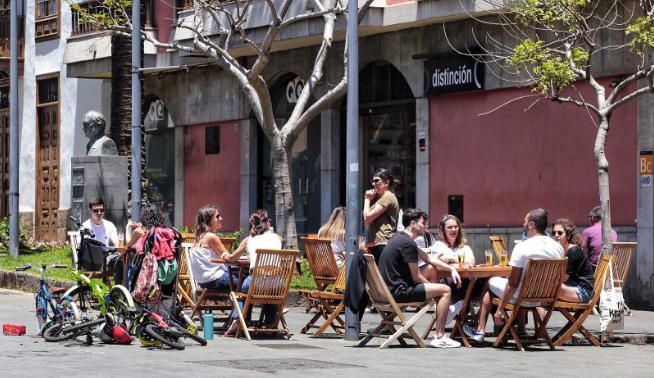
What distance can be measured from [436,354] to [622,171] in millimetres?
8926

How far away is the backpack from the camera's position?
15.5 meters

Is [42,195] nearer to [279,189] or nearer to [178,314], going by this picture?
[279,189]

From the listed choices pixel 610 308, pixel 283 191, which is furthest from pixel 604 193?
pixel 283 191

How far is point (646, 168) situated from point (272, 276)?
8.14 metres

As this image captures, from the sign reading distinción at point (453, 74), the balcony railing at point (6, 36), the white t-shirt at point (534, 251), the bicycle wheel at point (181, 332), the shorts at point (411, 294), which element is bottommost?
the bicycle wheel at point (181, 332)

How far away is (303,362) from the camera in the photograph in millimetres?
13875

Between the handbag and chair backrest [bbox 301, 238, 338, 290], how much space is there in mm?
2990

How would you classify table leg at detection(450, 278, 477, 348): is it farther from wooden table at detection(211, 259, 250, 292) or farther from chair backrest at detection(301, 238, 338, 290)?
wooden table at detection(211, 259, 250, 292)

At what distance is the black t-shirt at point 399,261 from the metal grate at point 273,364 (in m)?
1.93

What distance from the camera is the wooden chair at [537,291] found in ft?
50.1

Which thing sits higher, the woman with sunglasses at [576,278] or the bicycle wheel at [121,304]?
the woman with sunglasses at [576,278]

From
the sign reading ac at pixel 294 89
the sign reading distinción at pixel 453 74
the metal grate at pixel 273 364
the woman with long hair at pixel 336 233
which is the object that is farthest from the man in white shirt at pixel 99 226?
the sign reading ac at pixel 294 89

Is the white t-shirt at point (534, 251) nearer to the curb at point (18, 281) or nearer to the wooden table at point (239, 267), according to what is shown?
the wooden table at point (239, 267)

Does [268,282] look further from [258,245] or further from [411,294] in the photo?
[411,294]
